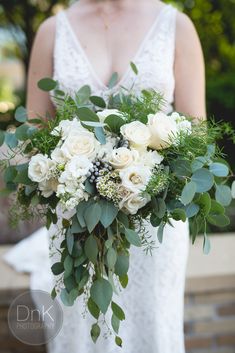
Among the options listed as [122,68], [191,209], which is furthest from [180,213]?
[122,68]

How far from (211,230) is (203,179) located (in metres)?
3.37

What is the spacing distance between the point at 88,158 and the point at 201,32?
6.27m

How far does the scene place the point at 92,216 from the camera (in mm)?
1375

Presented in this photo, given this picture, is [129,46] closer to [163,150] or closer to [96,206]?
[163,150]

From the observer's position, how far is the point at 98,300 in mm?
1436

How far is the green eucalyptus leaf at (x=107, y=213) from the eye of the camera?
138cm

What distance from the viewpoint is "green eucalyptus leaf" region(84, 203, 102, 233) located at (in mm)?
1368

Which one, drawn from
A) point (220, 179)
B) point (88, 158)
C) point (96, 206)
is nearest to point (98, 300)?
point (96, 206)

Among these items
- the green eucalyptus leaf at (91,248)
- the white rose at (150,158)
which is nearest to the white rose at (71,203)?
the green eucalyptus leaf at (91,248)

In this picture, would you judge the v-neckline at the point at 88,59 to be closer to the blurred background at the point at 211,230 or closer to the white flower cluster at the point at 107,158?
the blurred background at the point at 211,230

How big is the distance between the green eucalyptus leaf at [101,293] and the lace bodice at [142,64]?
0.89m

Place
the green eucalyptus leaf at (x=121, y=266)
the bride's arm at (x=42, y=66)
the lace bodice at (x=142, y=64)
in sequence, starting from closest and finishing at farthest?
1. the green eucalyptus leaf at (x=121, y=266)
2. the lace bodice at (x=142, y=64)
3. the bride's arm at (x=42, y=66)

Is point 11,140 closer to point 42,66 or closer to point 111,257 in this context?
point 111,257

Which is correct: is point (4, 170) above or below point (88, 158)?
below
